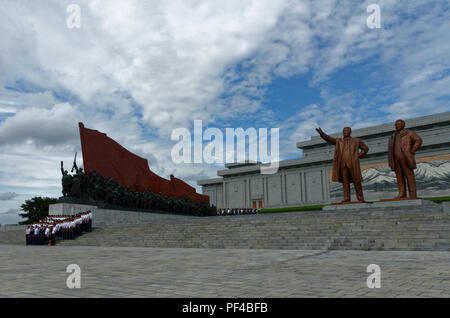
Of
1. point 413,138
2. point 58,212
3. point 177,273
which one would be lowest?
point 177,273

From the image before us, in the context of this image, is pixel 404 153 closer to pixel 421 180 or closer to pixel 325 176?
pixel 421 180

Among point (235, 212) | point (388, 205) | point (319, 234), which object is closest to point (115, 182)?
point (388, 205)

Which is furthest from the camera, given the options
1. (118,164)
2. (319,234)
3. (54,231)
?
(118,164)

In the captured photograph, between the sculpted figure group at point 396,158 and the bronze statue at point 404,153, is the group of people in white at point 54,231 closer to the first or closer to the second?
the sculpted figure group at point 396,158

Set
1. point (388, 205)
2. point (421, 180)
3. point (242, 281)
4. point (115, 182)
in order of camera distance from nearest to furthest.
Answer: point (242, 281) < point (388, 205) < point (115, 182) < point (421, 180)

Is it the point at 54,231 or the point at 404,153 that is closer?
the point at 404,153

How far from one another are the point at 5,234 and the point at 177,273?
1831cm

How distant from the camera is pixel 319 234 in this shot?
10.7 m

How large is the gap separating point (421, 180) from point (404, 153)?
22.4 metres

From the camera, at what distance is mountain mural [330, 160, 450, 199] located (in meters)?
31.8

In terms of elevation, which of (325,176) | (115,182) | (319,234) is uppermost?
(325,176)

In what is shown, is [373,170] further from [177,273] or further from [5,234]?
[177,273]
